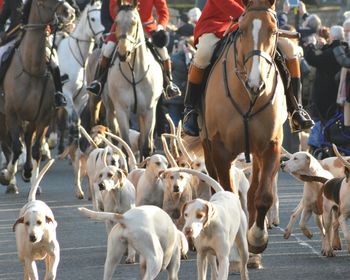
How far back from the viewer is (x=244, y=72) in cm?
1133

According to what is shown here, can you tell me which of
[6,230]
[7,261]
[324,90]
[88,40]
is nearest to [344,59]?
[324,90]

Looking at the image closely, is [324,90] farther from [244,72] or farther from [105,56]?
[244,72]

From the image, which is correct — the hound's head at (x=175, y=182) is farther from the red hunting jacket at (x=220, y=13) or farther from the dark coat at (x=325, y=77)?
the dark coat at (x=325, y=77)

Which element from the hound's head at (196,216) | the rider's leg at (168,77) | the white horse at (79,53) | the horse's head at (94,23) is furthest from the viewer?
the horse's head at (94,23)

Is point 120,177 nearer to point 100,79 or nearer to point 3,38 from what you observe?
point 100,79

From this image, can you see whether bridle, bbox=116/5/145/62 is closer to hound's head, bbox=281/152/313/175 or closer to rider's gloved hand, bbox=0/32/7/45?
rider's gloved hand, bbox=0/32/7/45

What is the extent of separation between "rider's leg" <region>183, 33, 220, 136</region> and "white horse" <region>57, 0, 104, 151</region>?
787 centimetres

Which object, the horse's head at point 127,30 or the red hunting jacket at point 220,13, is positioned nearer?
the red hunting jacket at point 220,13

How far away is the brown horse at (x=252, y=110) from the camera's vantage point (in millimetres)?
11219

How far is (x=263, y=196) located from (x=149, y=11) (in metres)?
7.67

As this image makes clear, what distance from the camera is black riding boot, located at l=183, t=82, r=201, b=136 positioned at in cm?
1223

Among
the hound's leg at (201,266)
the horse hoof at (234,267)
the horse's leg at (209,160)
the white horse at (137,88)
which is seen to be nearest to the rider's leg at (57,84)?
the white horse at (137,88)

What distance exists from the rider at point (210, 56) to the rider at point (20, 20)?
521 cm

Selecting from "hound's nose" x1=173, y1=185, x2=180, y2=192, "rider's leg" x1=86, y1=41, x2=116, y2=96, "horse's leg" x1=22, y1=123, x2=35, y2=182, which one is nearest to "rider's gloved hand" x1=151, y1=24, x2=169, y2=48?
"rider's leg" x1=86, y1=41, x2=116, y2=96
